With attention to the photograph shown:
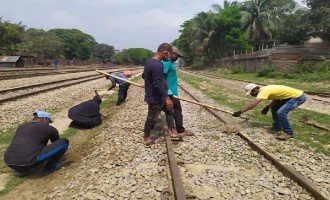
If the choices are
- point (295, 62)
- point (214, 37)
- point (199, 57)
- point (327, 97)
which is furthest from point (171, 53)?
point (199, 57)

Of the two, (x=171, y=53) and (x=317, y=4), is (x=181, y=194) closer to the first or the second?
(x=171, y=53)

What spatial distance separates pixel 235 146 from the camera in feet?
22.9

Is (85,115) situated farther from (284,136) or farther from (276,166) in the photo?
(276,166)

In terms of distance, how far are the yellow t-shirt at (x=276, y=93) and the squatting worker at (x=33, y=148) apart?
4341 mm

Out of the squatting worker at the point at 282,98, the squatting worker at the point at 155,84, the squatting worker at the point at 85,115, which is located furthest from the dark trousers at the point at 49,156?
the squatting worker at the point at 282,98

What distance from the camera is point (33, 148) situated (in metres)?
5.36

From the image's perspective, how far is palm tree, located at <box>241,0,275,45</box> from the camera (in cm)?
5175

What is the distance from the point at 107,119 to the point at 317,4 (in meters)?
29.0

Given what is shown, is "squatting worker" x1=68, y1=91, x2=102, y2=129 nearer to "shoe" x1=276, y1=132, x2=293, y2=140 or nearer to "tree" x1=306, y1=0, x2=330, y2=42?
"shoe" x1=276, y1=132, x2=293, y2=140

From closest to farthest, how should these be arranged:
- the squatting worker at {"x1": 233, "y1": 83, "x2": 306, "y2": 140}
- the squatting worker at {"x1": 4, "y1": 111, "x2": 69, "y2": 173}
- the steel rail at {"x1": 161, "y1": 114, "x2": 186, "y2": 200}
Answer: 1. the steel rail at {"x1": 161, "y1": 114, "x2": 186, "y2": 200}
2. the squatting worker at {"x1": 4, "y1": 111, "x2": 69, "y2": 173}
3. the squatting worker at {"x1": 233, "y1": 83, "x2": 306, "y2": 140}

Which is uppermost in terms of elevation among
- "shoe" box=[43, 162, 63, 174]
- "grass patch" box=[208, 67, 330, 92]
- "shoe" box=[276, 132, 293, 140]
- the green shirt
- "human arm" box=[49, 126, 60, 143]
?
the green shirt

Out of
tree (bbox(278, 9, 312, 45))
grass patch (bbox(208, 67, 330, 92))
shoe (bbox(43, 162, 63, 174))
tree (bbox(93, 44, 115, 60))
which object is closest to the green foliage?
tree (bbox(93, 44, 115, 60))

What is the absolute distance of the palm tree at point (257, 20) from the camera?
51750 millimetres

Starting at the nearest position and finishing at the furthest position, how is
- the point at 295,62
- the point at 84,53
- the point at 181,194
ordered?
the point at 181,194 < the point at 295,62 < the point at 84,53
